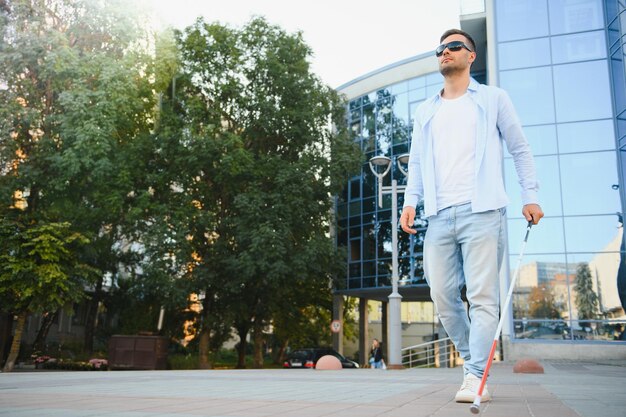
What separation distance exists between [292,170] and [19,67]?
1063 cm

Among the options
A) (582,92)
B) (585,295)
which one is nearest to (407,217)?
(585,295)

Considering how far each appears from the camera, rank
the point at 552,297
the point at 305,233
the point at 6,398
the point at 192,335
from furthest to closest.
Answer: the point at 192,335 < the point at 305,233 < the point at 552,297 < the point at 6,398

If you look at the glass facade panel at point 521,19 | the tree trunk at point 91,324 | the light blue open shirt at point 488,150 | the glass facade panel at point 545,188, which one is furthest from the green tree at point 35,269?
the glass facade panel at point 521,19

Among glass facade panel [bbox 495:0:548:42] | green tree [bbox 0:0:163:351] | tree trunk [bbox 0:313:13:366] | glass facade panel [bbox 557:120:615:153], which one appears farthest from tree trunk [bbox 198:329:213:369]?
glass facade panel [bbox 495:0:548:42]

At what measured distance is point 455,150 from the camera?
14.1ft

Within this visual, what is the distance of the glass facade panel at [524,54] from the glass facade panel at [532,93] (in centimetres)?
29

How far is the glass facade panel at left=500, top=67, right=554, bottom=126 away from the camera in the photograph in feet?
72.3

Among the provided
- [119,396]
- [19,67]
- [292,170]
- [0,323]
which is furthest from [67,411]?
[0,323]

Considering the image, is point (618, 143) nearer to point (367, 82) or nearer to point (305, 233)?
point (305, 233)

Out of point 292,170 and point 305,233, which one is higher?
point 292,170

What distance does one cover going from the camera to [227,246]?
24.2 m

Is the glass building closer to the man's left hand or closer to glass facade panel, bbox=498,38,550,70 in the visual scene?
glass facade panel, bbox=498,38,550,70

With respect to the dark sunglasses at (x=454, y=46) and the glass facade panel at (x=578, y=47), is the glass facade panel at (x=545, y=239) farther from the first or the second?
the dark sunglasses at (x=454, y=46)

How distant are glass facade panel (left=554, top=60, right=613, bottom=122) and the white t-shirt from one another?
63.7ft
